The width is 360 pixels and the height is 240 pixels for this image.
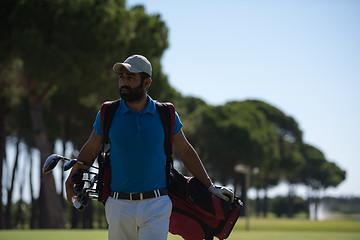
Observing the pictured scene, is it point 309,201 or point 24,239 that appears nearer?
point 24,239

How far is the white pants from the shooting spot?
3.89 meters

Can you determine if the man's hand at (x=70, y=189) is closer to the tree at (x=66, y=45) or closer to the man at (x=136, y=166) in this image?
the man at (x=136, y=166)

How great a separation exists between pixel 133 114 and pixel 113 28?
2273 cm

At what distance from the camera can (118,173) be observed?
400 cm

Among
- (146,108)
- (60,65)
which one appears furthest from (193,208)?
(60,65)

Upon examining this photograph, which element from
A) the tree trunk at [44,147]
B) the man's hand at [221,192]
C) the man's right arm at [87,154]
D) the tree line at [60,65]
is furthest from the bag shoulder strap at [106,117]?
the tree trunk at [44,147]

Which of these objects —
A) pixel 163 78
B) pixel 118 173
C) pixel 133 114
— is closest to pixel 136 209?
pixel 118 173

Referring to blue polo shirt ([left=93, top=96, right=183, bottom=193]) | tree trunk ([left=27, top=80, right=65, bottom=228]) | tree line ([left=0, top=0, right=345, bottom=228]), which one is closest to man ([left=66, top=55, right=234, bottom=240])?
blue polo shirt ([left=93, top=96, right=183, bottom=193])

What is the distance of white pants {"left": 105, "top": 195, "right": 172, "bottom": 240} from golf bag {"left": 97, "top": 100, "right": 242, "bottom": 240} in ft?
0.66

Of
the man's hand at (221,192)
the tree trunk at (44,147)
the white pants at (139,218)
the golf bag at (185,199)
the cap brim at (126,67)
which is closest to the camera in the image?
the white pants at (139,218)

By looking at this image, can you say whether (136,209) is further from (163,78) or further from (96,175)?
(163,78)

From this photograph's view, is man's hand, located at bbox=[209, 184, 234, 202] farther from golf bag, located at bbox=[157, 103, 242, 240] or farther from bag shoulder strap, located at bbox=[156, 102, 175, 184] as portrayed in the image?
bag shoulder strap, located at bbox=[156, 102, 175, 184]

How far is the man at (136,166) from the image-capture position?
3928mm

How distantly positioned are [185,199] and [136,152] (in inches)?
22.6
